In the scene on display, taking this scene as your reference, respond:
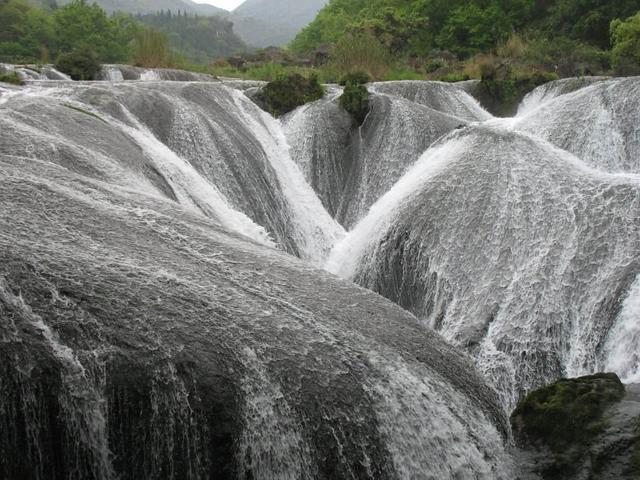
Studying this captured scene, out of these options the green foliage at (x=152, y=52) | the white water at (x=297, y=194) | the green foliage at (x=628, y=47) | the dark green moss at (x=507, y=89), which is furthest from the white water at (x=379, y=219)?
the green foliage at (x=152, y=52)

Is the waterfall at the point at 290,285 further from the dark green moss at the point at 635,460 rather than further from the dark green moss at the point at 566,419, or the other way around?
the dark green moss at the point at 635,460

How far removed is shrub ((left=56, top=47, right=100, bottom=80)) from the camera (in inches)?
672

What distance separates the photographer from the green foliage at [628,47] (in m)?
17.7

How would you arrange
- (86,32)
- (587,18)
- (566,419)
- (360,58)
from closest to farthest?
(566,419) → (360,58) → (587,18) → (86,32)

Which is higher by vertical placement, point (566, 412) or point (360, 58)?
point (360, 58)

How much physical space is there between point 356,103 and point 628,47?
8770mm

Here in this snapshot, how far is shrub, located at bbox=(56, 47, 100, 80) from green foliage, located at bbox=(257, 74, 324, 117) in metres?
5.23

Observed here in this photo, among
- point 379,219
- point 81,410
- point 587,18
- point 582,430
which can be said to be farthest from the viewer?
point 587,18

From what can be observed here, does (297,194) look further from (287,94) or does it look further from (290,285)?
(290,285)

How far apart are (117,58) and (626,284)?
109 ft

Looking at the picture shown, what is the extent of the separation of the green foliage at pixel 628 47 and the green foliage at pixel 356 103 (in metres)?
8.12

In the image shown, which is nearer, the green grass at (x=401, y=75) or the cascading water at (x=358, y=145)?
the cascading water at (x=358, y=145)

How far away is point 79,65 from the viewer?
1725 centimetres

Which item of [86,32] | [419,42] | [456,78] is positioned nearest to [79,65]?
[456,78]
